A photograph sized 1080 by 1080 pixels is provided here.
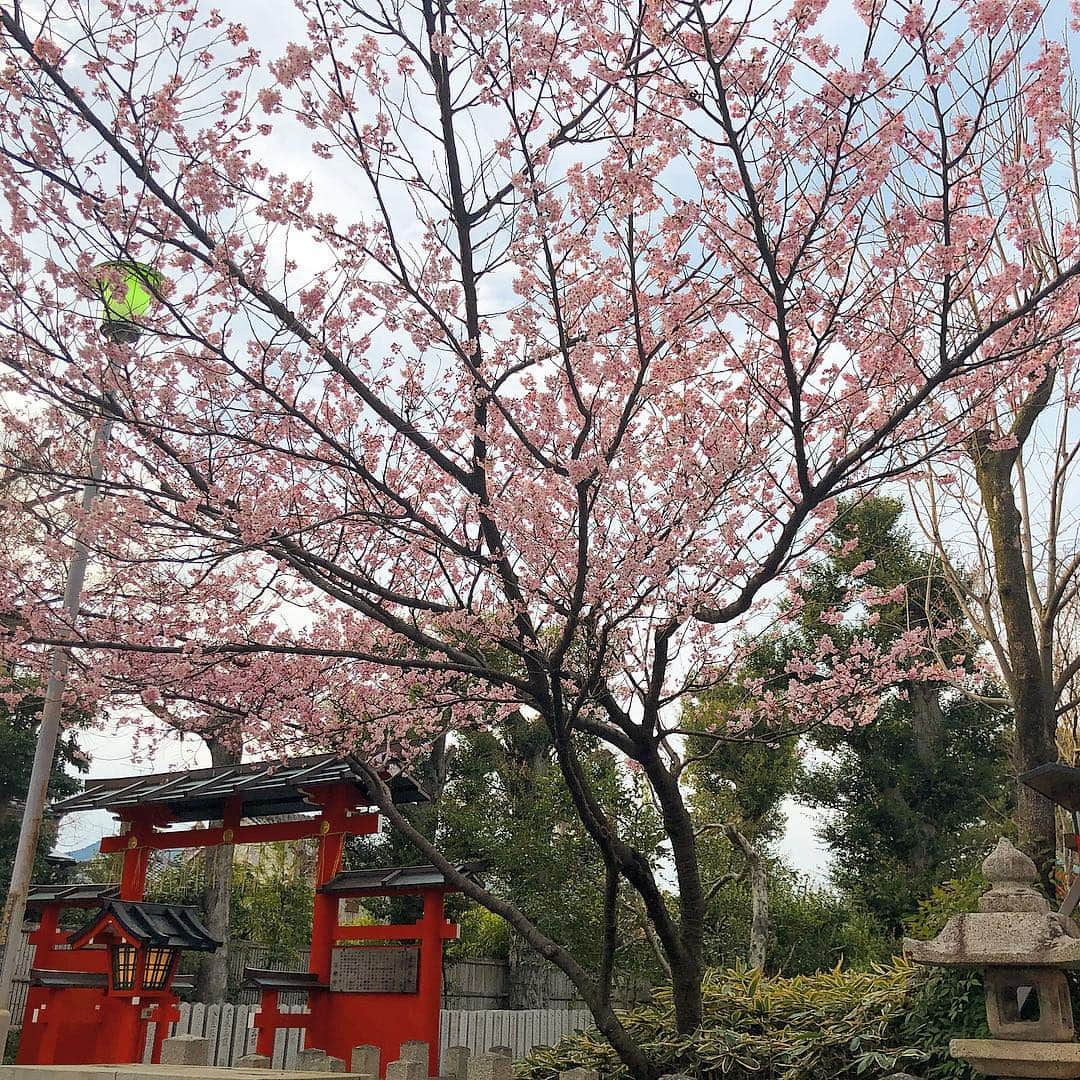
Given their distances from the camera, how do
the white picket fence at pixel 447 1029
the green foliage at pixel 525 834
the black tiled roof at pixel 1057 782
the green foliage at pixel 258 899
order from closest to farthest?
the black tiled roof at pixel 1057 782 → the white picket fence at pixel 447 1029 → the green foliage at pixel 525 834 → the green foliage at pixel 258 899

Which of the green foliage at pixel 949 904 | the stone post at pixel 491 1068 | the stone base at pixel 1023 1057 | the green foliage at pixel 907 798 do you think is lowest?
the stone post at pixel 491 1068

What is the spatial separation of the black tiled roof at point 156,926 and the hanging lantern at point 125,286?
5083mm

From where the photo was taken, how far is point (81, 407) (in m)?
5.11

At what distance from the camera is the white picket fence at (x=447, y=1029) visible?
9.32 meters

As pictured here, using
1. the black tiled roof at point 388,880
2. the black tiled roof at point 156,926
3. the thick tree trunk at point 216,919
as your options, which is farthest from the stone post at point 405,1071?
the thick tree trunk at point 216,919

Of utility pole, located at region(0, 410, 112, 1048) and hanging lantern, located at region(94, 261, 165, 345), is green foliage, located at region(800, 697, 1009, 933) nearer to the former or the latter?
utility pole, located at region(0, 410, 112, 1048)

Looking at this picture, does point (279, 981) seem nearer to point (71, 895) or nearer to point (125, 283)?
point (71, 895)

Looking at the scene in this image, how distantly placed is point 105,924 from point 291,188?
629 cm

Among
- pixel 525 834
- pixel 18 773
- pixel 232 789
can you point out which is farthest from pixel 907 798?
pixel 18 773

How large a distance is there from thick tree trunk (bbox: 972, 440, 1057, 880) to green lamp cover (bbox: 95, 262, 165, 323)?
6487 millimetres

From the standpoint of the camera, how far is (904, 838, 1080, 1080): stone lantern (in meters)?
4.50

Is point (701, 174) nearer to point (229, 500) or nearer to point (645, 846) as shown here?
point (229, 500)

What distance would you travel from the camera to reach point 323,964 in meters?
8.17

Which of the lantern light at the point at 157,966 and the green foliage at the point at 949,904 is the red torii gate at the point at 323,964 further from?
the green foliage at the point at 949,904
